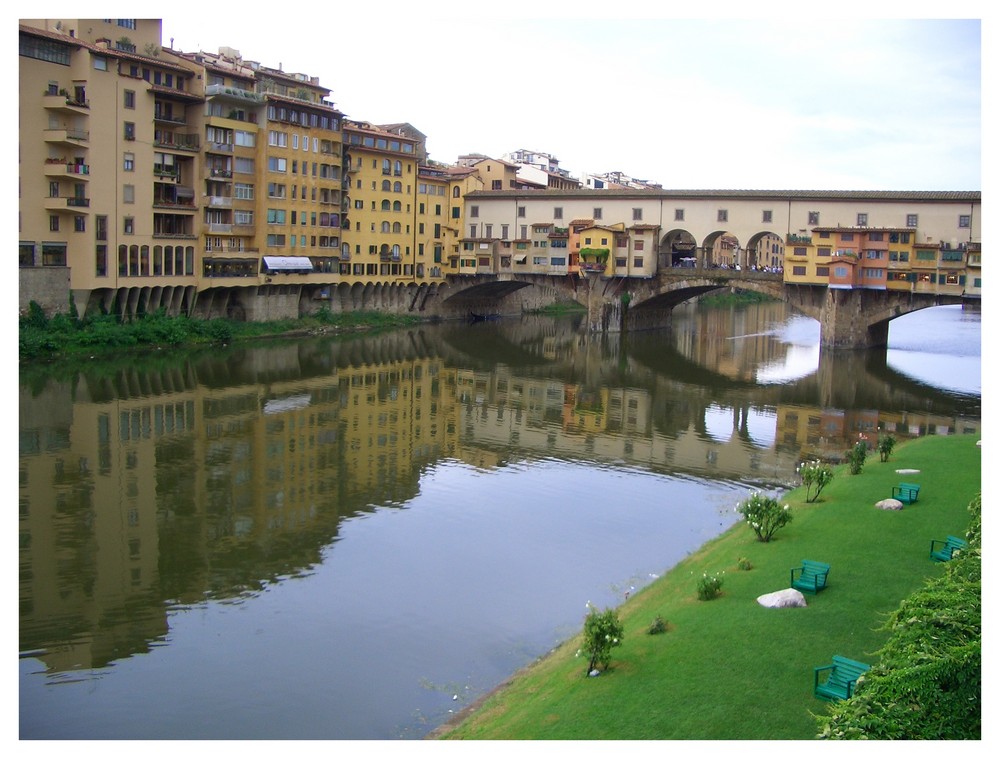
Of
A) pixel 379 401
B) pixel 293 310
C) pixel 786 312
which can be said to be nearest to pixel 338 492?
pixel 379 401

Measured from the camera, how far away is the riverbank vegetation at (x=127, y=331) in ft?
117

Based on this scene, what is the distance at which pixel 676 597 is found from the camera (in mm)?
14359

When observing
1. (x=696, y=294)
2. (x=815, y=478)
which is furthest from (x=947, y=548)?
(x=696, y=294)

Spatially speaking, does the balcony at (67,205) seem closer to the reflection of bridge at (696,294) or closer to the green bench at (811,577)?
the reflection of bridge at (696,294)

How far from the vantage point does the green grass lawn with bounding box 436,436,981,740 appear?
10156 mm

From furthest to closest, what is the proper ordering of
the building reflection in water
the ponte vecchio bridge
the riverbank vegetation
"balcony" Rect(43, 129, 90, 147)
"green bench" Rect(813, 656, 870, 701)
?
the ponte vecchio bridge
"balcony" Rect(43, 129, 90, 147)
the riverbank vegetation
the building reflection in water
"green bench" Rect(813, 656, 870, 701)

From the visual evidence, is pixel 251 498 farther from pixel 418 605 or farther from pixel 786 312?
pixel 786 312

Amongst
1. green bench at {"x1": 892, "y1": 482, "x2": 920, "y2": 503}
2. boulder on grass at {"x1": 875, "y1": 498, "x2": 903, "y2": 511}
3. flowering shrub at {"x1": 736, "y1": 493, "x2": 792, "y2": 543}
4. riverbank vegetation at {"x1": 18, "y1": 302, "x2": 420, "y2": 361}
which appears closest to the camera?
flowering shrub at {"x1": 736, "y1": 493, "x2": 792, "y2": 543}

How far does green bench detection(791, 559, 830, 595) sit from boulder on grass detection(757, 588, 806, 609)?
38 centimetres

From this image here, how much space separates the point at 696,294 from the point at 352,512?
41.8 m

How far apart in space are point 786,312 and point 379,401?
5795 cm

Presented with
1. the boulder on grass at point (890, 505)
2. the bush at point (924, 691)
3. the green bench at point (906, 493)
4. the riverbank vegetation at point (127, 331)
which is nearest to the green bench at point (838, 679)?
the bush at point (924, 691)

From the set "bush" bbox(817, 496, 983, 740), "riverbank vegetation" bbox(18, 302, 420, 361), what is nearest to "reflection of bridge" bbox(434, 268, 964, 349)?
"riverbank vegetation" bbox(18, 302, 420, 361)

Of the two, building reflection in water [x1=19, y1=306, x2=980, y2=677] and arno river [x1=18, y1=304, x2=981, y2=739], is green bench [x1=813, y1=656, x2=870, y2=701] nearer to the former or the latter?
arno river [x1=18, y1=304, x2=981, y2=739]
